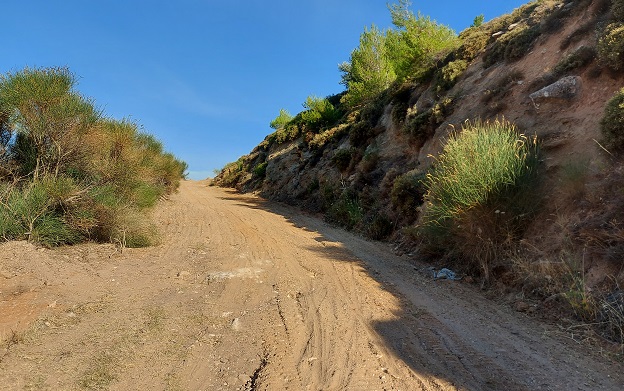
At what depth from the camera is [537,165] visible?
7.22m

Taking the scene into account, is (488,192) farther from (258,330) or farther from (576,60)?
(576,60)

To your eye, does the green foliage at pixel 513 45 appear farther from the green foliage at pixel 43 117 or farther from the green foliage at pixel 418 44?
the green foliage at pixel 43 117

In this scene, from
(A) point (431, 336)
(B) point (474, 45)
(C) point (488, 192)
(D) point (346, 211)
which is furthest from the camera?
(B) point (474, 45)

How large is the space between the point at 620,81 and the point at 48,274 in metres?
11.3

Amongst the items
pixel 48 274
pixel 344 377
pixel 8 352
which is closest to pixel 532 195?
pixel 344 377

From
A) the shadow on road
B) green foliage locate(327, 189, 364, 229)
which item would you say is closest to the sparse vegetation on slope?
the shadow on road

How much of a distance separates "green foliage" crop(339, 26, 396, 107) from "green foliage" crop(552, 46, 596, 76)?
1380 cm

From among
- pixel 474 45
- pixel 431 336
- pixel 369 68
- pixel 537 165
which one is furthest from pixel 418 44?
pixel 431 336

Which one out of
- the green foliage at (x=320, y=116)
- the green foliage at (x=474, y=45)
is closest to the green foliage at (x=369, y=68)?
the green foliage at (x=320, y=116)

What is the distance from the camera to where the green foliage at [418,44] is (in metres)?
16.7

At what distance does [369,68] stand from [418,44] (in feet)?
24.4

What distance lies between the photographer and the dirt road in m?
3.64

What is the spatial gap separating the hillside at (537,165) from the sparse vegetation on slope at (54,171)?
725 cm

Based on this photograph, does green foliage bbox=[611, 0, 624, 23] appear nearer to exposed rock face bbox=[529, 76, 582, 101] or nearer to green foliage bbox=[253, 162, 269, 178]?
exposed rock face bbox=[529, 76, 582, 101]
